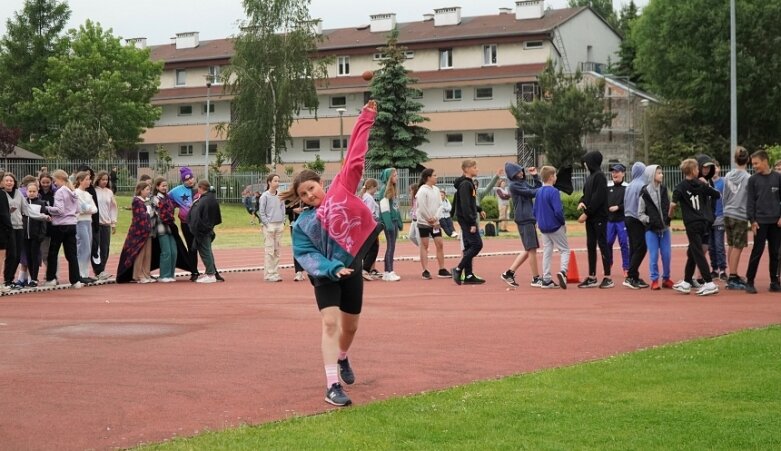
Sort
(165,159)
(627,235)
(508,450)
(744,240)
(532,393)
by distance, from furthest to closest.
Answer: (165,159)
(627,235)
(744,240)
(532,393)
(508,450)

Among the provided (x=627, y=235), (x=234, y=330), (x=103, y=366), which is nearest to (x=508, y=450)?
(x=103, y=366)

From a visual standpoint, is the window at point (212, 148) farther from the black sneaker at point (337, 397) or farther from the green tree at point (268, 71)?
the black sneaker at point (337, 397)

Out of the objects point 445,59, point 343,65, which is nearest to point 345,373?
point 445,59

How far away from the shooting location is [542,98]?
226ft

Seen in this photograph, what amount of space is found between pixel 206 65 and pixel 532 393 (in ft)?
268

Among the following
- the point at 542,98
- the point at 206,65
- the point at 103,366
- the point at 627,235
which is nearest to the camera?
the point at 103,366

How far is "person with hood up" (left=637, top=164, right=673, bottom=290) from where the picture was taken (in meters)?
17.9

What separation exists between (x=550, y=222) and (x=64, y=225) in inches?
324

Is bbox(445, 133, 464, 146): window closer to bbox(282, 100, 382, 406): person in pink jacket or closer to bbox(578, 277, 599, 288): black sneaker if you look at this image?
bbox(578, 277, 599, 288): black sneaker

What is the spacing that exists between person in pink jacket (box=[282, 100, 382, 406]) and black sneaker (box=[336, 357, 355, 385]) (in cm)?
35

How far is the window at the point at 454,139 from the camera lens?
8044 cm

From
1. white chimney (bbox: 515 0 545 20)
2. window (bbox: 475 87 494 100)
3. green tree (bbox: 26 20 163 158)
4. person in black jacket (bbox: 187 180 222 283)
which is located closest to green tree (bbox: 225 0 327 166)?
window (bbox: 475 87 494 100)

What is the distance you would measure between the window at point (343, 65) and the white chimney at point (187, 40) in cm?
1734

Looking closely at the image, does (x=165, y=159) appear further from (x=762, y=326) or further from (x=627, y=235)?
(x=762, y=326)
